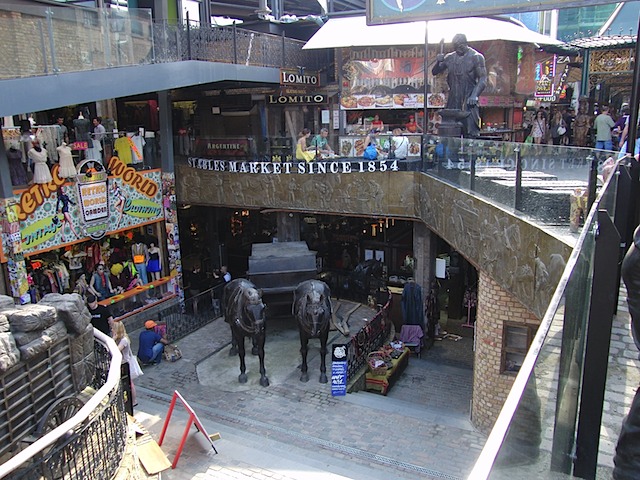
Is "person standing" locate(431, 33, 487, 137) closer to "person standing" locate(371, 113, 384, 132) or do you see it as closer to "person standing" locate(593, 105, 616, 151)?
"person standing" locate(593, 105, 616, 151)

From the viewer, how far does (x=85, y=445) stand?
7.07 meters

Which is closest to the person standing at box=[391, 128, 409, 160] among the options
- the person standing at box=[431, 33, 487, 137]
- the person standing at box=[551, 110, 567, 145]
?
the person standing at box=[431, 33, 487, 137]

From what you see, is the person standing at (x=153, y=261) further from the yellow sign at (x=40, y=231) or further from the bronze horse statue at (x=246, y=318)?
the bronze horse statue at (x=246, y=318)

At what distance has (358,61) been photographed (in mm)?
21609

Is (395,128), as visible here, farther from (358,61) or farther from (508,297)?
(508,297)

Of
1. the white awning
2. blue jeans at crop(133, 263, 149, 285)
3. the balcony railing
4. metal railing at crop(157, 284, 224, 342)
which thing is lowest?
metal railing at crop(157, 284, 224, 342)

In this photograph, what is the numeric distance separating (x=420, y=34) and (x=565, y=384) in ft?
63.7

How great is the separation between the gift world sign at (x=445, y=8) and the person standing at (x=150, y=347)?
9084mm

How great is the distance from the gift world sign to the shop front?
31.1 feet

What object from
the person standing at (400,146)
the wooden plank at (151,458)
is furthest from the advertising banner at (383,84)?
the wooden plank at (151,458)

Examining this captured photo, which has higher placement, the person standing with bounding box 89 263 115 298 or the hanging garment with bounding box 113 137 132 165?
the hanging garment with bounding box 113 137 132 165

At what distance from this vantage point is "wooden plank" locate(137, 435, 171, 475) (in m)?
8.88

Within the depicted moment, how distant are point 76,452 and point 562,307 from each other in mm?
6102

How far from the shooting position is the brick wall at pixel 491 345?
11.2 meters
